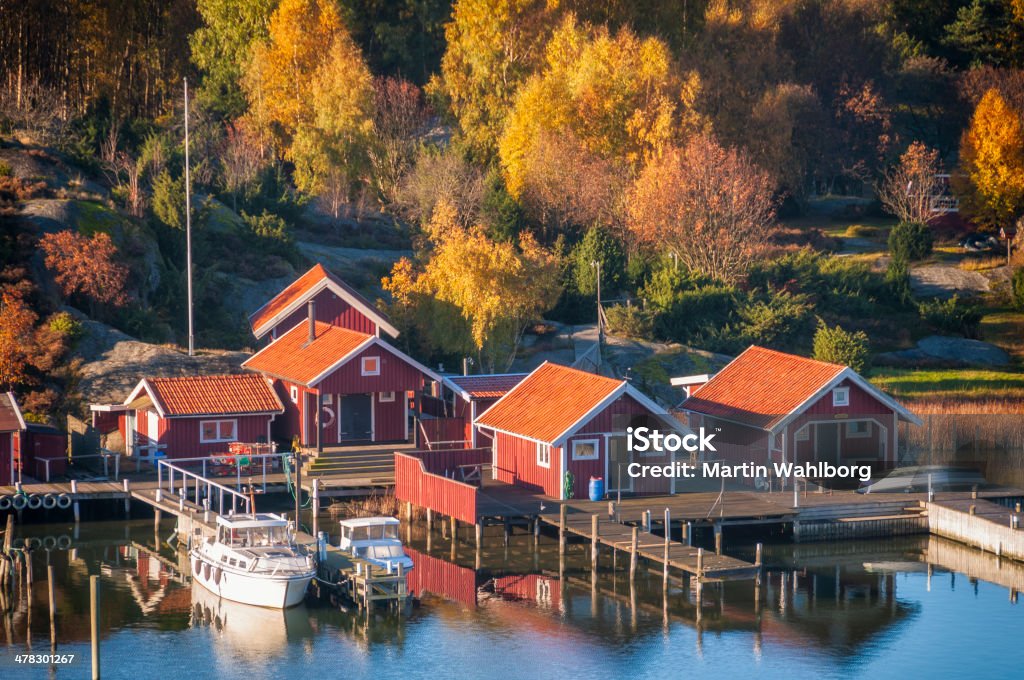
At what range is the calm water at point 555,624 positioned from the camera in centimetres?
4041

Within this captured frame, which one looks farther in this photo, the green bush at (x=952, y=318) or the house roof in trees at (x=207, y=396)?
the green bush at (x=952, y=318)

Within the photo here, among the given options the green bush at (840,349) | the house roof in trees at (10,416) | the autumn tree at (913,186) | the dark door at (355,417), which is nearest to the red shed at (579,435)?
the dark door at (355,417)

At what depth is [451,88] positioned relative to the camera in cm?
10156

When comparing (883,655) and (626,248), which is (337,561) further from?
(626,248)

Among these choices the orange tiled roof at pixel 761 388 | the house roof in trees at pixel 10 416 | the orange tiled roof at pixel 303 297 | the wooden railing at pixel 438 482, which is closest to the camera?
the wooden railing at pixel 438 482

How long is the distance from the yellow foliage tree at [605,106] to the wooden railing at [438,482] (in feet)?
125

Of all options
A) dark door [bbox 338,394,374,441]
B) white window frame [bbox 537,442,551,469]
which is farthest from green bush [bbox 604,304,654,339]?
white window frame [bbox 537,442,551,469]

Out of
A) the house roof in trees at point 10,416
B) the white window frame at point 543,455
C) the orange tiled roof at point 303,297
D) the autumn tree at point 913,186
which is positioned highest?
the autumn tree at point 913,186

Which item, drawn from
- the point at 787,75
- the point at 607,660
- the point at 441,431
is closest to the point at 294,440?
the point at 441,431

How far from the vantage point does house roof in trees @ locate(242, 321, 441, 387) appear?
196 feet

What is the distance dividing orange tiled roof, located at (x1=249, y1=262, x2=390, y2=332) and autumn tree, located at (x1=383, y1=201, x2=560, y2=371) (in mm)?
3407

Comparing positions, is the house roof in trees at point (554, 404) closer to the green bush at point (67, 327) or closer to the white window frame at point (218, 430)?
the white window frame at point (218, 430)

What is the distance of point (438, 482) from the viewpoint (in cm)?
5294

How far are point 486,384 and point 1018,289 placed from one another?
130 ft
